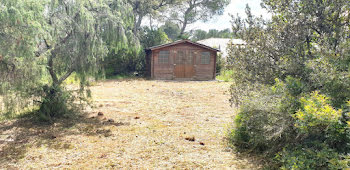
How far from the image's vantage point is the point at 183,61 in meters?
18.6

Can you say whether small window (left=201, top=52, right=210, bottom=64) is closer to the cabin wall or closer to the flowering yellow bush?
the cabin wall

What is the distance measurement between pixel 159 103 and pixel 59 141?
450cm

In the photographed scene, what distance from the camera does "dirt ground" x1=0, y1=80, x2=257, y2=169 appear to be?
395 centimetres

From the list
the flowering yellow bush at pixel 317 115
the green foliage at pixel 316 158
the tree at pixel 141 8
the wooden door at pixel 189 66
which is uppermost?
the tree at pixel 141 8

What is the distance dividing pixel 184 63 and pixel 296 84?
15.4 meters

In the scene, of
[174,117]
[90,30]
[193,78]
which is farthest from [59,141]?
[193,78]

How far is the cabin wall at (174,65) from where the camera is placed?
18.3 m

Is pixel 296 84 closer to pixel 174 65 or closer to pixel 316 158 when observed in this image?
pixel 316 158

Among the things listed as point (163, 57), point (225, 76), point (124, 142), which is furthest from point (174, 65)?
point (124, 142)

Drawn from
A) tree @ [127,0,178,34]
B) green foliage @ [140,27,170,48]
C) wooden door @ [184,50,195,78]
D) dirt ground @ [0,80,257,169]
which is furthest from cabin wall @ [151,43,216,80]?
dirt ground @ [0,80,257,169]

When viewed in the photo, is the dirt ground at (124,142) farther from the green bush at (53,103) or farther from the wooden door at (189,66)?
the wooden door at (189,66)

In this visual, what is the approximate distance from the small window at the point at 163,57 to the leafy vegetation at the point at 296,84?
13.7m

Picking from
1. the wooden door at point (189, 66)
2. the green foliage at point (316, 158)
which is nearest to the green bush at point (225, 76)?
the wooden door at point (189, 66)

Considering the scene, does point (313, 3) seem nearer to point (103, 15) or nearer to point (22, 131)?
point (103, 15)
